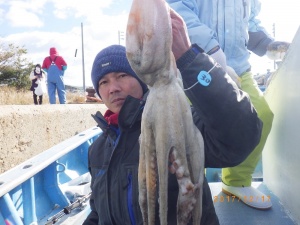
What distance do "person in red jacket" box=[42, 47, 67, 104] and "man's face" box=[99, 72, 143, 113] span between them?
1023 cm

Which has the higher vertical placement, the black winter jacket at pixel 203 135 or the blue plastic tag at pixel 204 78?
the blue plastic tag at pixel 204 78

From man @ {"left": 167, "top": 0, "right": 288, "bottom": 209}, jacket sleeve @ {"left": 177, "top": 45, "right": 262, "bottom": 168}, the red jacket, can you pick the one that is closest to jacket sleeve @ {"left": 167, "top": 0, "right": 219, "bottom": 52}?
man @ {"left": 167, "top": 0, "right": 288, "bottom": 209}

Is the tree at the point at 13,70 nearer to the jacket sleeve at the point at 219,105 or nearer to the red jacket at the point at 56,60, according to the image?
the red jacket at the point at 56,60

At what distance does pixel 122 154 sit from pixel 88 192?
5.72ft

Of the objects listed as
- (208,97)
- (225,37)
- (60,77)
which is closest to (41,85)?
(60,77)

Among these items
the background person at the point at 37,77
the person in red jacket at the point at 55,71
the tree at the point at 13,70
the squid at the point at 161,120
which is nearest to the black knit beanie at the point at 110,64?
the squid at the point at 161,120

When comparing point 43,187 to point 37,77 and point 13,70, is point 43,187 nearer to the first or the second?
point 37,77

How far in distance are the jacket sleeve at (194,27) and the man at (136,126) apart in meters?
0.45

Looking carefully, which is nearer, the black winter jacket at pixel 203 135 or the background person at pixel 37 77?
the black winter jacket at pixel 203 135

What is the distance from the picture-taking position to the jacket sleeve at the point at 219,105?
3.49ft

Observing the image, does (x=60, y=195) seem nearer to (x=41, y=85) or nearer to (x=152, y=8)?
(x=152, y=8)

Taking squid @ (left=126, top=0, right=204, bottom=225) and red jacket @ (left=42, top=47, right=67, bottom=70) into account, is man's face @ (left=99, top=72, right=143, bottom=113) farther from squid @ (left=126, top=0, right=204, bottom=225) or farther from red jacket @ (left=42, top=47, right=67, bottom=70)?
red jacket @ (left=42, top=47, right=67, bottom=70)

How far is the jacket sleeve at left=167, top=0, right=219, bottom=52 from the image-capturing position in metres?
1.90

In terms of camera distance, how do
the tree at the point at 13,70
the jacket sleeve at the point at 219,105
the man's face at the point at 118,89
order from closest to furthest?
the jacket sleeve at the point at 219,105 → the man's face at the point at 118,89 → the tree at the point at 13,70
